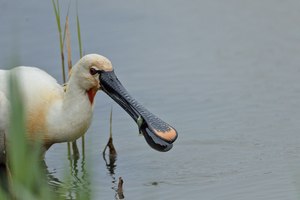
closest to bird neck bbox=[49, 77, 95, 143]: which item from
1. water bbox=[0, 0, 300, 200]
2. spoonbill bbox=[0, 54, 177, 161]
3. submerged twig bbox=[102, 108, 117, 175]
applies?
spoonbill bbox=[0, 54, 177, 161]

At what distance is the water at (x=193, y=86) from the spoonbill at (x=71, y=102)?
11.0 inches

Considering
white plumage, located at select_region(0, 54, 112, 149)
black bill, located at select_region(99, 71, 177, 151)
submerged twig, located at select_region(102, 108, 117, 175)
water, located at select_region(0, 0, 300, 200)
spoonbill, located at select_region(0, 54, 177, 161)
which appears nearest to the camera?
black bill, located at select_region(99, 71, 177, 151)

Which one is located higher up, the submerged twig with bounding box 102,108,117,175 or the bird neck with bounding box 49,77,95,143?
the bird neck with bounding box 49,77,95,143

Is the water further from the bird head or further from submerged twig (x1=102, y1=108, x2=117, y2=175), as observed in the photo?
the bird head

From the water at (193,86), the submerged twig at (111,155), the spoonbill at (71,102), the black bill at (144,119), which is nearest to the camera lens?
the black bill at (144,119)

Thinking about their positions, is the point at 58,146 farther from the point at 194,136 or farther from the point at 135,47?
the point at 135,47

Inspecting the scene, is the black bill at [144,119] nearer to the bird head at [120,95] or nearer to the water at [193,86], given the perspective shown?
the bird head at [120,95]

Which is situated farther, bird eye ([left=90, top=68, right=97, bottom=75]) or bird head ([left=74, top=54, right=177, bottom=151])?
bird eye ([left=90, top=68, right=97, bottom=75])

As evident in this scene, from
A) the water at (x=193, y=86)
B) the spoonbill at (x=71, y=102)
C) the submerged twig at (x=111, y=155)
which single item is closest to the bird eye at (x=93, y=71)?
the spoonbill at (x=71, y=102)

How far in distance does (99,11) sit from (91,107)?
299cm

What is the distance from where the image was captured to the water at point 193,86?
6.44 meters

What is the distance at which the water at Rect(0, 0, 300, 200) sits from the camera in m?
6.44

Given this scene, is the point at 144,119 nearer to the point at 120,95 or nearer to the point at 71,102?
the point at 120,95

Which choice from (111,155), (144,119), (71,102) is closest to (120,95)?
(144,119)
